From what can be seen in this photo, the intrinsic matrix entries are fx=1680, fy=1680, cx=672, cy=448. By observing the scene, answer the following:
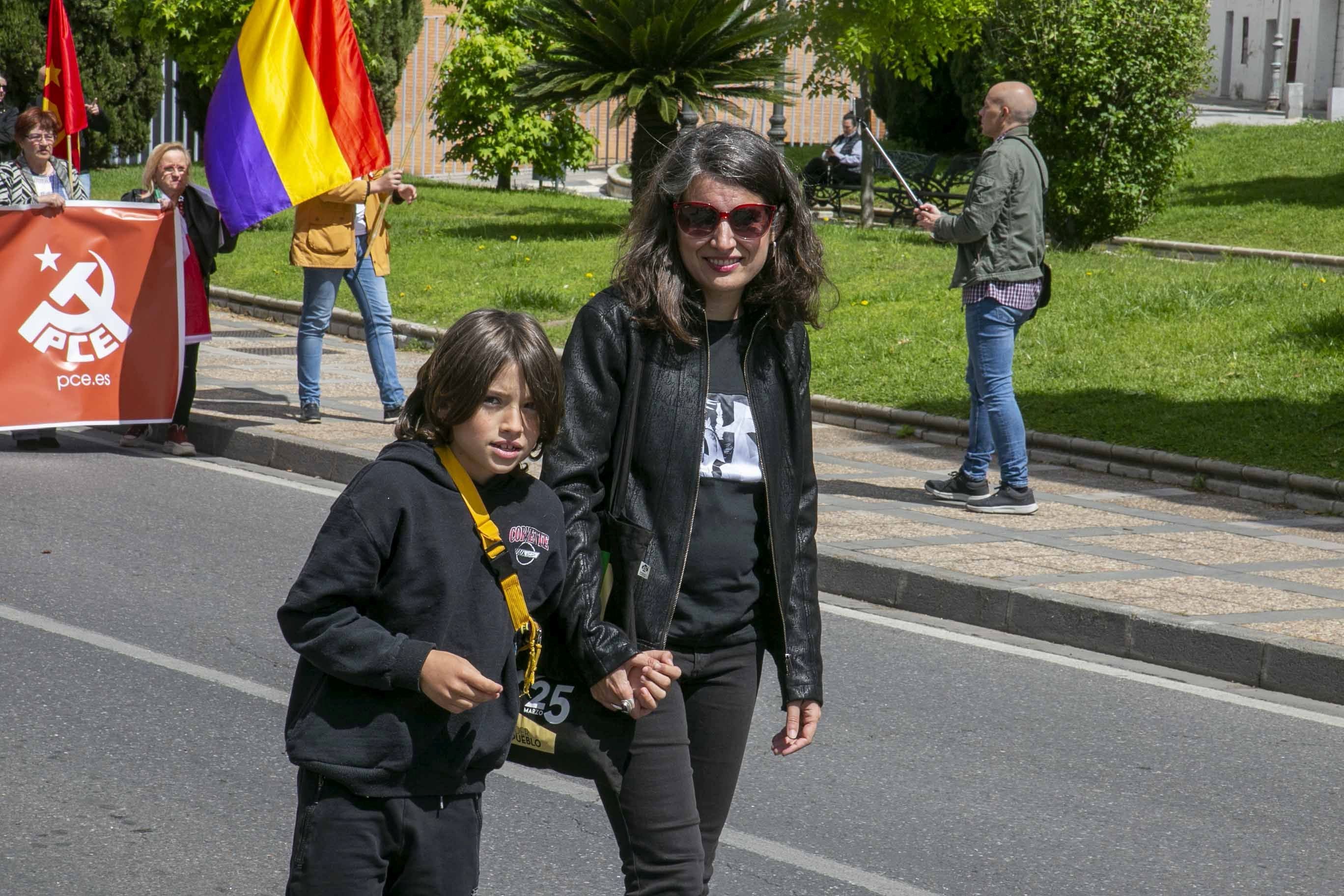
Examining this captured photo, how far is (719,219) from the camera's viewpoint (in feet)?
10.2

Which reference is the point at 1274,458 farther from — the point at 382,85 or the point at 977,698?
the point at 382,85

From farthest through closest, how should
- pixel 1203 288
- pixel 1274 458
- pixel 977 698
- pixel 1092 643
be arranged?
1. pixel 1203 288
2. pixel 1274 458
3. pixel 1092 643
4. pixel 977 698

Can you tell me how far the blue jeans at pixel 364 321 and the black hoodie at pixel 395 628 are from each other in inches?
302

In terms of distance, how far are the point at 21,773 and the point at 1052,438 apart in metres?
7.11

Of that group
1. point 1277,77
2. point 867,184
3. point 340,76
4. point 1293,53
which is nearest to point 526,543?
point 340,76

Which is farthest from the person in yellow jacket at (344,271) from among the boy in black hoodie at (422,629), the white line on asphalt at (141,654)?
the boy in black hoodie at (422,629)

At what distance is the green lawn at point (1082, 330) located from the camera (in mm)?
10586

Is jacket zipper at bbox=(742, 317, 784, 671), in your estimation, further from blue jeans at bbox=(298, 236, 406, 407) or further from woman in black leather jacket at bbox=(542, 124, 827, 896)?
blue jeans at bbox=(298, 236, 406, 407)

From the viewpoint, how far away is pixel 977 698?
5953 mm

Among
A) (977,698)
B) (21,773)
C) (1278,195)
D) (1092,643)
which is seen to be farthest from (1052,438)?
(1278,195)

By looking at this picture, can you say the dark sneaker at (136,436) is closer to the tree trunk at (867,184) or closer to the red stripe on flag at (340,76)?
the red stripe on flag at (340,76)

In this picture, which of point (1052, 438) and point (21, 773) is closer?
point (21, 773)

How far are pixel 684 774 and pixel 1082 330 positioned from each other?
10.4 m

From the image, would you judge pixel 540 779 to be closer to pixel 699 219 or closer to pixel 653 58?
pixel 699 219
